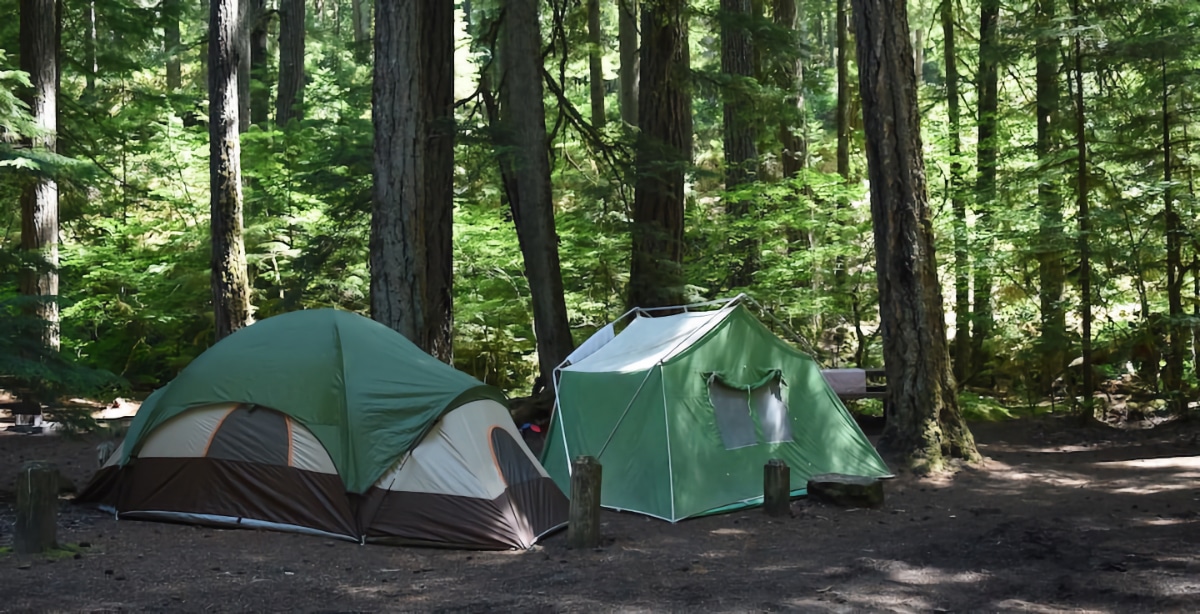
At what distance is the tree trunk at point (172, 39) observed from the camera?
48.7 ft

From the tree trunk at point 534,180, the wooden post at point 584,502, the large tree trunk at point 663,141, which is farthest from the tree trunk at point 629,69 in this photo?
the wooden post at point 584,502

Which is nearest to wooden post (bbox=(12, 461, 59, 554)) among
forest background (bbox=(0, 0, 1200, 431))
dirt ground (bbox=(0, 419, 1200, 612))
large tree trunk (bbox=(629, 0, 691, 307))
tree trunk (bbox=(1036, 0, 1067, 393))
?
dirt ground (bbox=(0, 419, 1200, 612))

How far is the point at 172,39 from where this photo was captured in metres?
24.7

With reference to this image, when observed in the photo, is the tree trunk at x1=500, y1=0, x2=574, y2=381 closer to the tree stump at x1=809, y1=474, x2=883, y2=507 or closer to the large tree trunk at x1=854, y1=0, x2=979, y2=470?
the large tree trunk at x1=854, y1=0, x2=979, y2=470

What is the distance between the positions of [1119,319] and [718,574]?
48.6ft

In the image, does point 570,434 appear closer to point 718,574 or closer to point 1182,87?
point 718,574

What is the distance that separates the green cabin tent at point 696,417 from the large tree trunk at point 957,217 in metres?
5.75

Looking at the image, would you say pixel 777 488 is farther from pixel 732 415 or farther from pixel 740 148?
pixel 740 148

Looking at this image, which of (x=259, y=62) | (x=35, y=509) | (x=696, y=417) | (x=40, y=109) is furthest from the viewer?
(x=259, y=62)

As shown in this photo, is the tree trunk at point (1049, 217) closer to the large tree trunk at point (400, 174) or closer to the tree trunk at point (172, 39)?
the large tree trunk at point (400, 174)

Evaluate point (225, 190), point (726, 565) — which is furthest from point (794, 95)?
point (726, 565)

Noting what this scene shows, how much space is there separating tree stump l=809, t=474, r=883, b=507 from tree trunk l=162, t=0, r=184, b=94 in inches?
462

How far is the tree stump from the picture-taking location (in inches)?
349

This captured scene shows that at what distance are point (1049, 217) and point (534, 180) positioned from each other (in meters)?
6.96
